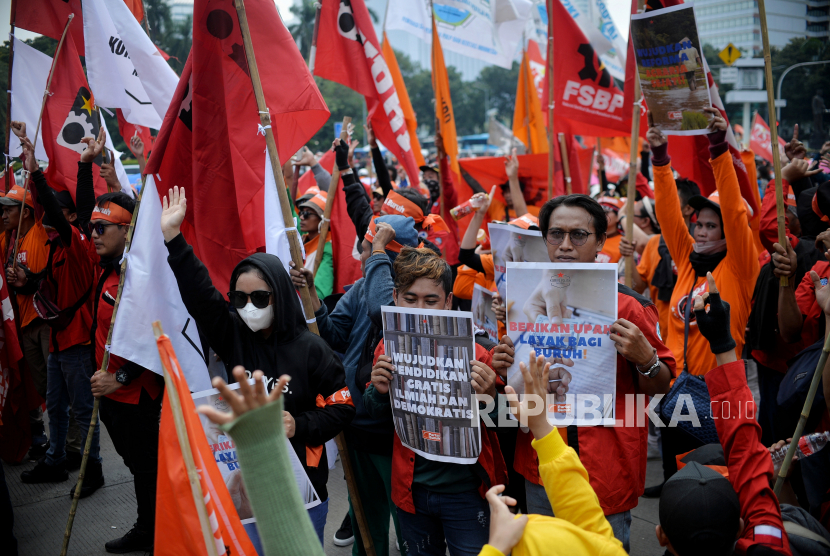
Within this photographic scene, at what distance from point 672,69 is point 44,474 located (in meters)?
5.47

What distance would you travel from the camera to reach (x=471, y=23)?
7910mm

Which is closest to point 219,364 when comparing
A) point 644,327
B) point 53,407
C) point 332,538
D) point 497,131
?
point 332,538

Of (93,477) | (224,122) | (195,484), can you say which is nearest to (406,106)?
(224,122)

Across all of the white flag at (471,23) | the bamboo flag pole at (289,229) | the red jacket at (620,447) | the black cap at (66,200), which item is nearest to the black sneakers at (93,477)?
the black cap at (66,200)

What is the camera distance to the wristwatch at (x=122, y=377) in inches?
135

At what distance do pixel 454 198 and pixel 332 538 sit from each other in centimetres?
384

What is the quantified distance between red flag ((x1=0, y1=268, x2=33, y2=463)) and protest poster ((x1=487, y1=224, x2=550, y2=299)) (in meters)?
2.99

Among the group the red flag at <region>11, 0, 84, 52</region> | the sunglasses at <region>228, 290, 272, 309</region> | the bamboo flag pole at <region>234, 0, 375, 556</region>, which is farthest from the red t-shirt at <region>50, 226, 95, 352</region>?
the sunglasses at <region>228, 290, 272, 309</region>

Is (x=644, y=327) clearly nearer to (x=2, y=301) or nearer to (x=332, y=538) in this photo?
(x=332, y=538)

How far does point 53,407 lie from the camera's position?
4914 millimetres

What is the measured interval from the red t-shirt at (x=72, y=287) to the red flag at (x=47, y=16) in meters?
1.75

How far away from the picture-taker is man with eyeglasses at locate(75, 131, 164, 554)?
3.62 metres

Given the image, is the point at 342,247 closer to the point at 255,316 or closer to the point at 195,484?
the point at 255,316

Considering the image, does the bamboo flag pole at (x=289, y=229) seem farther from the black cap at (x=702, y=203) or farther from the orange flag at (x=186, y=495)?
the black cap at (x=702, y=203)
